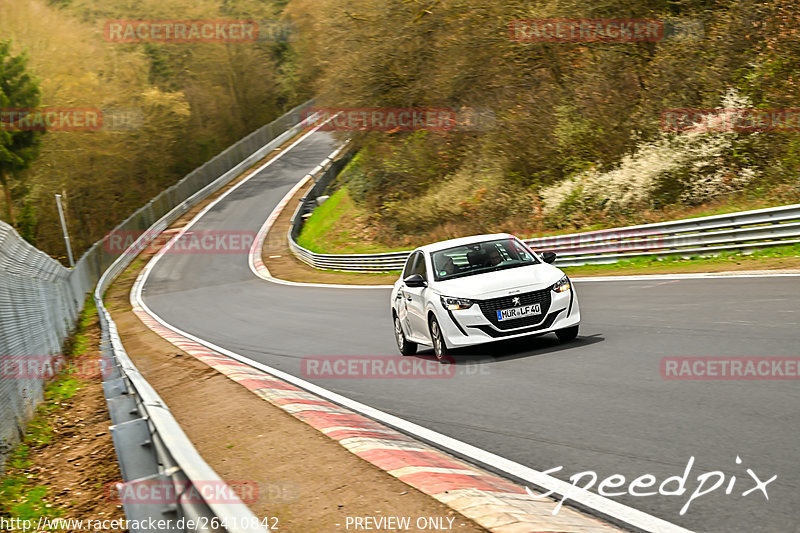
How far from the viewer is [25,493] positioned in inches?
355

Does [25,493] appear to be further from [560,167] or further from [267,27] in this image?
[267,27]

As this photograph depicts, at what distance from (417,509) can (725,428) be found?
2.45m

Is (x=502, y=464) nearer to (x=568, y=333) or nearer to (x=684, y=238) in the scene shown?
(x=568, y=333)

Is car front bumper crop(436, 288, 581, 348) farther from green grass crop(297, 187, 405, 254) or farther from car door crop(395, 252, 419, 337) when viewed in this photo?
green grass crop(297, 187, 405, 254)

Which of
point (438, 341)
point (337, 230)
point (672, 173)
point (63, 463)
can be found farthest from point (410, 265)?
point (337, 230)

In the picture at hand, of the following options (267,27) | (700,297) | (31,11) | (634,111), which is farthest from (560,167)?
(267,27)

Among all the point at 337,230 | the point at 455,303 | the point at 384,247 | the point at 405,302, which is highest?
the point at 337,230

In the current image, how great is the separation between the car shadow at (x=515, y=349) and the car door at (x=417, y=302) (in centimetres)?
52

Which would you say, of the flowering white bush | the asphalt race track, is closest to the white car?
the asphalt race track

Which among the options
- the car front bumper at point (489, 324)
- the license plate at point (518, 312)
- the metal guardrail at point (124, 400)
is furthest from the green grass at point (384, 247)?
the metal guardrail at point (124, 400)

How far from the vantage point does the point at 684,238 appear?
62.6 feet

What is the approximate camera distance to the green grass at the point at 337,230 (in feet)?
142

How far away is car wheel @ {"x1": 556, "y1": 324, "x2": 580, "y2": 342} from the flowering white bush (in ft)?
41.9

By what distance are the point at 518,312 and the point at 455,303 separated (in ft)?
A: 2.61
